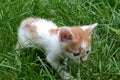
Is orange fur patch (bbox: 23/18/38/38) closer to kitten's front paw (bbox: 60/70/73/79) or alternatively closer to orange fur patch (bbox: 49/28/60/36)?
orange fur patch (bbox: 49/28/60/36)

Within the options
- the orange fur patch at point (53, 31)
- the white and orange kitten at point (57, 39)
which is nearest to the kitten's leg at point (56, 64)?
the white and orange kitten at point (57, 39)

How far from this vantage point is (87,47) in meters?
4.81

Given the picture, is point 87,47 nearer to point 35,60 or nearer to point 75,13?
point 35,60

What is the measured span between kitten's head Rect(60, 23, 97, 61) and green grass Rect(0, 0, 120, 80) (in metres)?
0.18

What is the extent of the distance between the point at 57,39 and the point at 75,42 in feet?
0.86

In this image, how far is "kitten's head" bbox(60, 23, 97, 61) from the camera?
4754 mm

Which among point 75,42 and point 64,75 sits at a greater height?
point 75,42

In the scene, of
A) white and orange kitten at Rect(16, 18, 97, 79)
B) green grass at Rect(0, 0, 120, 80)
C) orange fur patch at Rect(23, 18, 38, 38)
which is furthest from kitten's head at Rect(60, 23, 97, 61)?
orange fur patch at Rect(23, 18, 38, 38)

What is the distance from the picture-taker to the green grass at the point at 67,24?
16.4ft

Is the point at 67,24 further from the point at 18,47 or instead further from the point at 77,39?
the point at 77,39

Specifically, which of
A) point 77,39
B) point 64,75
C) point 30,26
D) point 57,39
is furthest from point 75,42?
point 30,26

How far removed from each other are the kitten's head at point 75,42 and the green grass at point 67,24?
18 cm

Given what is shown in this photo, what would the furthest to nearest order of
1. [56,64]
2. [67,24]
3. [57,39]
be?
[67,24]
[56,64]
[57,39]

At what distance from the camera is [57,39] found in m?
4.95
